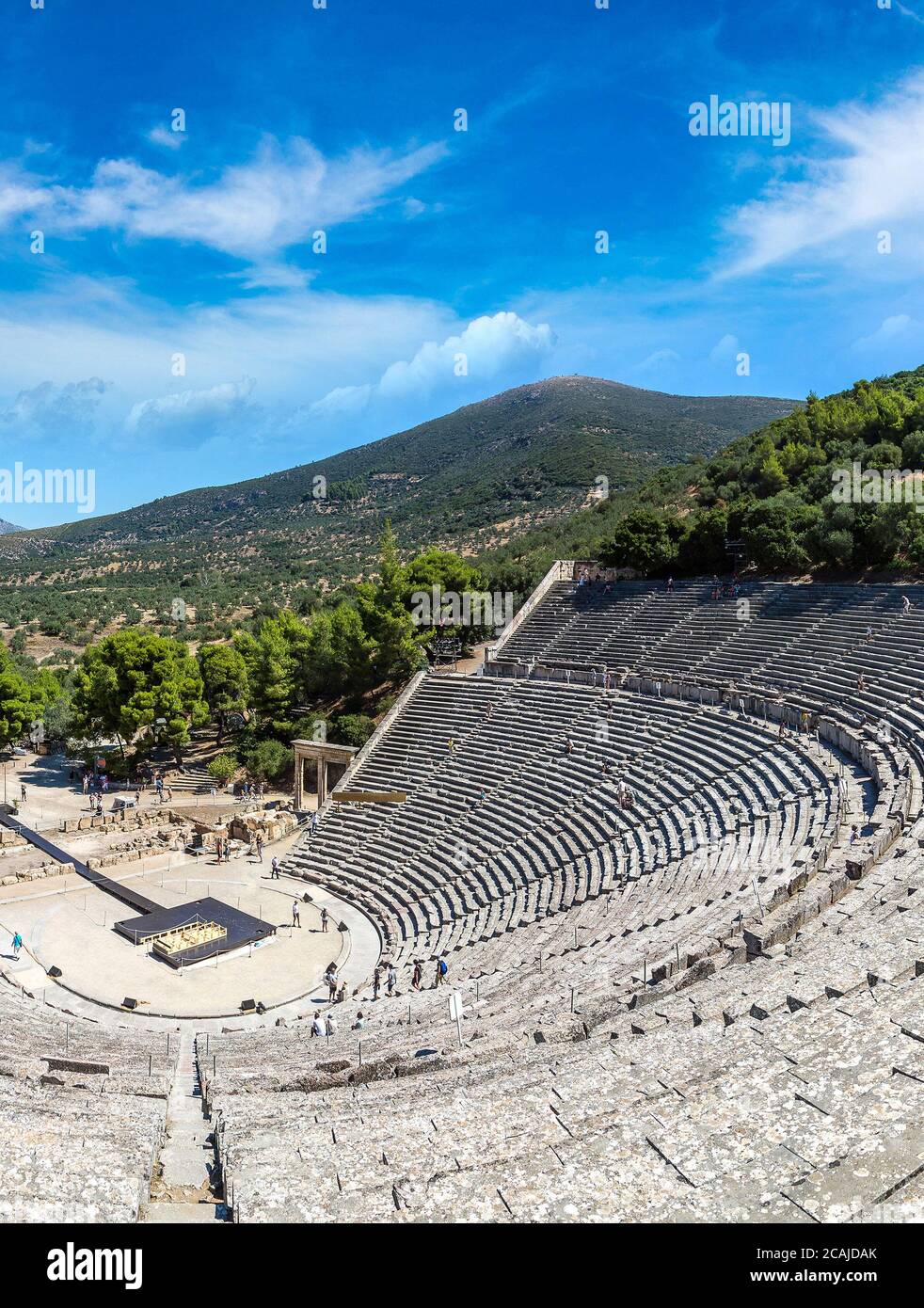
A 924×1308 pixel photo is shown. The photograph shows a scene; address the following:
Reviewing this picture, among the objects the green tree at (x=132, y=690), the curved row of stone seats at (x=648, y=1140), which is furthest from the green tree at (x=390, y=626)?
the curved row of stone seats at (x=648, y=1140)

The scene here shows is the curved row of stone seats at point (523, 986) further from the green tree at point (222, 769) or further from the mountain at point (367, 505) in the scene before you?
the mountain at point (367, 505)

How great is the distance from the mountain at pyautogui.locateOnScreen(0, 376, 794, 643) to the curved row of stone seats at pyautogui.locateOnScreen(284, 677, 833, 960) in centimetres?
3791

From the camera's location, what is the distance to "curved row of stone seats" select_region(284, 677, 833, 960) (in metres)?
20.6

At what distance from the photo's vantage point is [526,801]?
25.9 metres

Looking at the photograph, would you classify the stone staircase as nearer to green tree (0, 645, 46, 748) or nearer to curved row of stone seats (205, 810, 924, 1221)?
curved row of stone seats (205, 810, 924, 1221)

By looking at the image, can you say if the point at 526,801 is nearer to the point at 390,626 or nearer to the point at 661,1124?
the point at 390,626

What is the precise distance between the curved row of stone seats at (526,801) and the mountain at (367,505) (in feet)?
124

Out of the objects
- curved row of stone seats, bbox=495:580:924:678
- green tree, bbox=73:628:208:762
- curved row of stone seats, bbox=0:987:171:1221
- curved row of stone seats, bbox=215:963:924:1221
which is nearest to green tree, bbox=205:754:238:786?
green tree, bbox=73:628:208:762

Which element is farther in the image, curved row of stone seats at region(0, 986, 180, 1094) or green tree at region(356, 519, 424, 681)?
green tree at region(356, 519, 424, 681)

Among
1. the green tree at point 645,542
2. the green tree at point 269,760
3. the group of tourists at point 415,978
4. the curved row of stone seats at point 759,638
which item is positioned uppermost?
the green tree at point 645,542

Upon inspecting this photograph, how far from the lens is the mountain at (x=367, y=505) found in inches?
3184

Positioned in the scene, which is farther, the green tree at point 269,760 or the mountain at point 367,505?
the mountain at point 367,505
